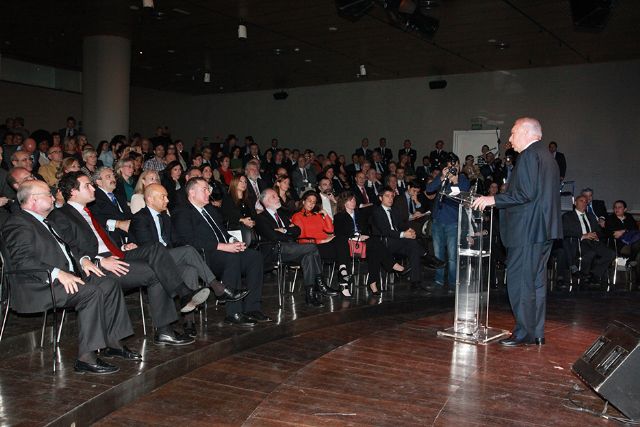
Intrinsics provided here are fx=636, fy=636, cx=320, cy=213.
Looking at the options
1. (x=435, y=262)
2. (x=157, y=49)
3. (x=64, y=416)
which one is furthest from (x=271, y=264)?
(x=157, y=49)

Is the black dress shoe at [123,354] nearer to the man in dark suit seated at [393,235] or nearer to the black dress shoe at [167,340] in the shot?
the black dress shoe at [167,340]

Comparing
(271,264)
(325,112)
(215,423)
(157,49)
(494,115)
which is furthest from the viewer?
(325,112)

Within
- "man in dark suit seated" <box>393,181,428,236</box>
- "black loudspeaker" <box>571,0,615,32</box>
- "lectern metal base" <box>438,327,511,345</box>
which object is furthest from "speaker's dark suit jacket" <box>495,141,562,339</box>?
"black loudspeaker" <box>571,0,615,32</box>

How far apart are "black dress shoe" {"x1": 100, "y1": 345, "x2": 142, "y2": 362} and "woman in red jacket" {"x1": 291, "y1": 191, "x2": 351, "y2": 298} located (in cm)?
295

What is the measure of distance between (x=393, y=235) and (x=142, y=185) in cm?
283

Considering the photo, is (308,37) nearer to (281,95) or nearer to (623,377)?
(281,95)

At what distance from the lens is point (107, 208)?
5410mm

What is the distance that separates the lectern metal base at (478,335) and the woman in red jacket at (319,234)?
217 cm

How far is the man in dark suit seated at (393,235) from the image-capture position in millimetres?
7109

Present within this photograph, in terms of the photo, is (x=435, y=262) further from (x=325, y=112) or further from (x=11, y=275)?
(x=325, y=112)

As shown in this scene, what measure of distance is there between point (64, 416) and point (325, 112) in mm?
15705

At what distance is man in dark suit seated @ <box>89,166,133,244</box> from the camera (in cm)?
536

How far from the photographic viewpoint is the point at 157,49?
44.3 feet

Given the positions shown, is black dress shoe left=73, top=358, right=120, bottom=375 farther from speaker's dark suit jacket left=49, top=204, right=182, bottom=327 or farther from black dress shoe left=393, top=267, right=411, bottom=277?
black dress shoe left=393, top=267, right=411, bottom=277
